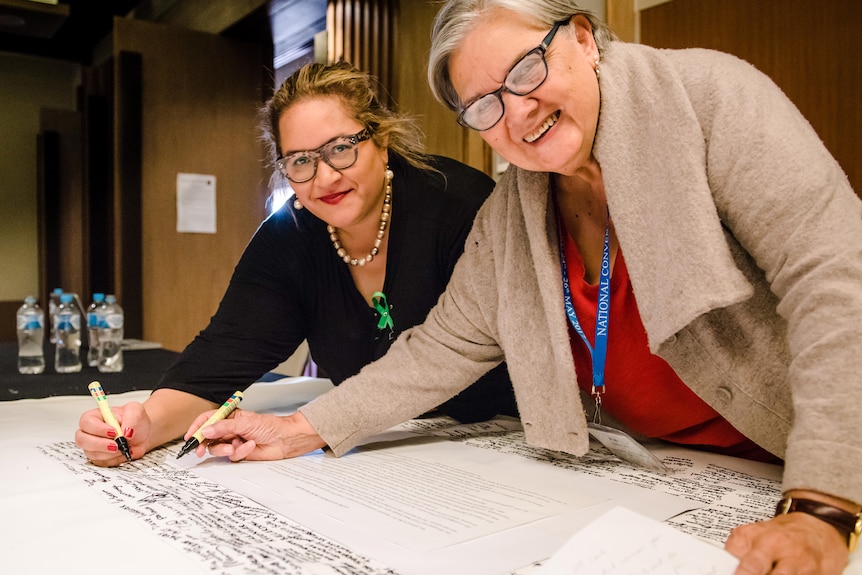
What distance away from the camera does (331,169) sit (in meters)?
1.30

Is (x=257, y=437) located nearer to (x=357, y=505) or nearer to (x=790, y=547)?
(x=357, y=505)

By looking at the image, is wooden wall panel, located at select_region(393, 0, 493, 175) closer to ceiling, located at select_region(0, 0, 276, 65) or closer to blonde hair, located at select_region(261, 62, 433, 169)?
ceiling, located at select_region(0, 0, 276, 65)

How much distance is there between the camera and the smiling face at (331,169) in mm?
1294

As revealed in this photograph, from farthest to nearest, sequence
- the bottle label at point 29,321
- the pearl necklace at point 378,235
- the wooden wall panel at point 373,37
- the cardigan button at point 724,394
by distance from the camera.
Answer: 1. the wooden wall panel at point 373,37
2. the bottle label at point 29,321
3. the pearl necklace at point 378,235
4. the cardigan button at point 724,394

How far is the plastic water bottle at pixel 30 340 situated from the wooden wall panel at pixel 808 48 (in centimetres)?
205

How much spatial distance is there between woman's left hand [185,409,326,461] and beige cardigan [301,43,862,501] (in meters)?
0.04

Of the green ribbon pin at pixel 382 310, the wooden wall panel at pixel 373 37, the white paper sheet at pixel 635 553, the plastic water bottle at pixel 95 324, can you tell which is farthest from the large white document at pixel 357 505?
the wooden wall panel at pixel 373 37

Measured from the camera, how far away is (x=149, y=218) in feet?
13.0

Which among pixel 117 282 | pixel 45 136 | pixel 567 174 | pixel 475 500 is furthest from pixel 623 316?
pixel 45 136

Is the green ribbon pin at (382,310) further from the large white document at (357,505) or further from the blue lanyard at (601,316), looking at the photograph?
the blue lanyard at (601,316)

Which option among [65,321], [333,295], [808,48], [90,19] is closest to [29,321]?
[65,321]

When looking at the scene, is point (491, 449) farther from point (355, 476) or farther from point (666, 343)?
point (666, 343)

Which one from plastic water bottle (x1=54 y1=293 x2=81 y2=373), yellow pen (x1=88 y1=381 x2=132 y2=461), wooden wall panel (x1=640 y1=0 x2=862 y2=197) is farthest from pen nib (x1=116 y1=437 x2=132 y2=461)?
wooden wall panel (x1=640 y1=0 x2=862 y2=197)

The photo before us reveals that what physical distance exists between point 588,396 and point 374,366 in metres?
0.36
